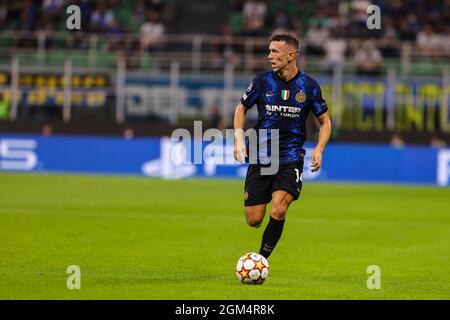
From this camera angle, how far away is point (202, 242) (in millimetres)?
15359

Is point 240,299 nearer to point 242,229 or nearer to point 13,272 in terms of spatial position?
point 13,272

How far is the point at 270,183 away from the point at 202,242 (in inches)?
166

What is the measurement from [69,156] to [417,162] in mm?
10415

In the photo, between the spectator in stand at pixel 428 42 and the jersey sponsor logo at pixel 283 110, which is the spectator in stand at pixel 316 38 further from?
the jersey sponsor logo at pixel 283 110

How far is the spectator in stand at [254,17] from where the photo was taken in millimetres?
35062

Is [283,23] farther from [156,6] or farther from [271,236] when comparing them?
[271,236]

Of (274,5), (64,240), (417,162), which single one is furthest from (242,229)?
(274,5)

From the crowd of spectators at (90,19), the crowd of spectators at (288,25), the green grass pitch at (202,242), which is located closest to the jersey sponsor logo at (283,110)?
the green grass pitch at (202,242)

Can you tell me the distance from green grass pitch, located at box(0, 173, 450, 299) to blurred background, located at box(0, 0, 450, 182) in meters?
5.00

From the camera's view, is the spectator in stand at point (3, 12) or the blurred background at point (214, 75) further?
the spectator in stand at point (3, 12)

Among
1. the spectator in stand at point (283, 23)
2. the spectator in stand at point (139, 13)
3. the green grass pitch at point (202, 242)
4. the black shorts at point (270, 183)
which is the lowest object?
the green grass pitch at point (202, 242)

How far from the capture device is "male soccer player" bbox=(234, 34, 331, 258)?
36.6ft

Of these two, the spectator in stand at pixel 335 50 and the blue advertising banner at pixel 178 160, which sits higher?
the spectator in stand at pixel 335 50

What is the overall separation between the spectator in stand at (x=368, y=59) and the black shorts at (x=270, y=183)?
22031 millimetres
